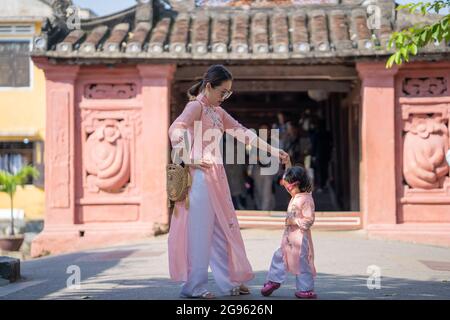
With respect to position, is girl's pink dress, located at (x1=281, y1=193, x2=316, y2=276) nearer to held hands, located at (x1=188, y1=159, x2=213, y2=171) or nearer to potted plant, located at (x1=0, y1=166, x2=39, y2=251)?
held hands, located at (x1=188, y1=159, x2=213, y2=171)

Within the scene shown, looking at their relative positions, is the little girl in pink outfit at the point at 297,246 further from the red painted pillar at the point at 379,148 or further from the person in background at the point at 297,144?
the person in background at the point at 297,144

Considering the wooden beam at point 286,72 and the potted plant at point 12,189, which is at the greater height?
the wooden beam at point 286,72

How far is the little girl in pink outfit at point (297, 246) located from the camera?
293 inches

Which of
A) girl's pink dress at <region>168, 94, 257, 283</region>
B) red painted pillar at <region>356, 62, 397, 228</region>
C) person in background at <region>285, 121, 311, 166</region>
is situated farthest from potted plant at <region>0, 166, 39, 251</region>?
girl's pink dress at <region>168, 94, 257, 283</region>

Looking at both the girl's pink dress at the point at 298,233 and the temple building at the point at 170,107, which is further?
the temple building at the point at 170,107

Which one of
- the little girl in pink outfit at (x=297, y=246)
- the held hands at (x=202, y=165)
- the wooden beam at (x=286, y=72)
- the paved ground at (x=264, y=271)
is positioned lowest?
the paved ground at (x=264, y=271)

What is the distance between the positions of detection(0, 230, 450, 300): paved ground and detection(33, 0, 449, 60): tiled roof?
290 centimetres

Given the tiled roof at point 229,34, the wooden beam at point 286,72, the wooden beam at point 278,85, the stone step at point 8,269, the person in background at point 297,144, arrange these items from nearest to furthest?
1. the stone step at point 8,269
2. the tiled roof at point 229,34
3. the wooden beam at point 286,72
4. the wooden beam at point 278,85
5. the person in background at point 297,144

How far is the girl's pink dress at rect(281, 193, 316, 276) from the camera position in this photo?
7477 millimetres

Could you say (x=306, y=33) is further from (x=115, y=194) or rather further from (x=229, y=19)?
(x=115, y=194)

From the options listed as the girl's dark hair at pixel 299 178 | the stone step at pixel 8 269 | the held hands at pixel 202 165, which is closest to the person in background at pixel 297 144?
the stone step at pixel 8 269

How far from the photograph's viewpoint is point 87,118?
14.0m

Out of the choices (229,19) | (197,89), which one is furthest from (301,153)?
(197,89)

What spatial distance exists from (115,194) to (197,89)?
654cm
